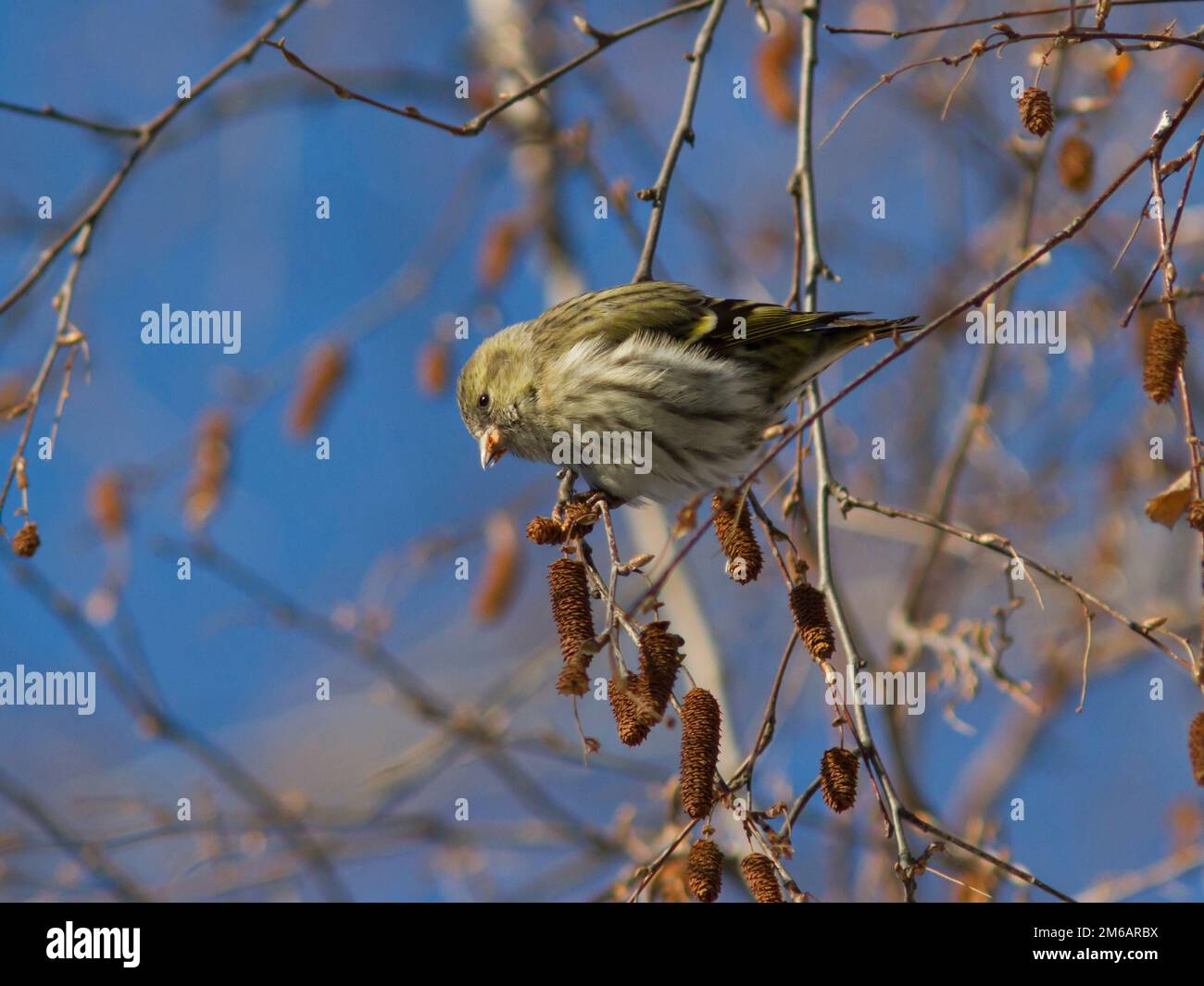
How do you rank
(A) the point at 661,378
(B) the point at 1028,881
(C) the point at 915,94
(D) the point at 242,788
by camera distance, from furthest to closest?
(C) the point at 915,94, (D) the point at 242,788, (A) the point at 661,378, (B) the point at 1028,881

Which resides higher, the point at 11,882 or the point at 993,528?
the point at 993,528

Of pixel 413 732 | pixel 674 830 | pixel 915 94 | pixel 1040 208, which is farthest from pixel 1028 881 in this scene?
pixel 413 732

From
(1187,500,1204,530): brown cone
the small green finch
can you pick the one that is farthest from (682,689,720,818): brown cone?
the small green finch

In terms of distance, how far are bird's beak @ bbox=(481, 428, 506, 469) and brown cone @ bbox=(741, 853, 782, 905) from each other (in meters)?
1.63

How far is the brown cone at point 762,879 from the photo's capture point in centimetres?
184

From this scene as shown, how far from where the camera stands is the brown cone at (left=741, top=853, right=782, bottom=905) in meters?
1.84

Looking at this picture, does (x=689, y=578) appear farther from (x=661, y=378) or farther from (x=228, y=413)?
(x=228, y=413)

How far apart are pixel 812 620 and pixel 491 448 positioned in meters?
1.53

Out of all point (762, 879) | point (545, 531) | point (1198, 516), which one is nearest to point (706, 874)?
point (762, 879)

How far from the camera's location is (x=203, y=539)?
371cm

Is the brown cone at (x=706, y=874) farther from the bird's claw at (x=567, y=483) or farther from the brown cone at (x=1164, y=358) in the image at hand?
the bird's claw at (x=567, y=483)

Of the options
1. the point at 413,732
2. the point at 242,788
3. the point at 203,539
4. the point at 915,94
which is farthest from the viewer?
the point at 413,732

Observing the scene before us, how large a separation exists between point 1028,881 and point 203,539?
2.58 meters

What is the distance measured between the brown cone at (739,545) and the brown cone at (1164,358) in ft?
2.20
